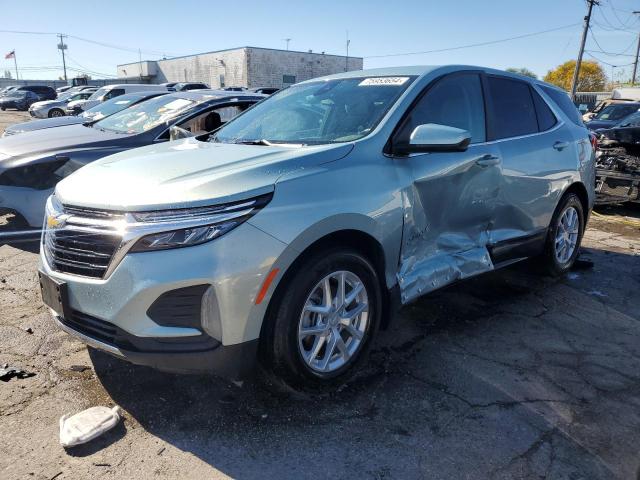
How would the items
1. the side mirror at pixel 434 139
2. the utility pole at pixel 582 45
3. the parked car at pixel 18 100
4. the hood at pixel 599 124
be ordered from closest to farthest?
1. the side mirror at pixel 434 139
2. the hood at pixel 599 124
3. the utility pole at pixel 582 45
4. the parked car at pixel 18 100

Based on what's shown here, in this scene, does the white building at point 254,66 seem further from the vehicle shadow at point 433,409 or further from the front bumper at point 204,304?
the front bumper at point 204,304

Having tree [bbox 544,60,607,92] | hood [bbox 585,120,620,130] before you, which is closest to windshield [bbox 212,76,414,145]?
hood [bbox 585,120,620,130]

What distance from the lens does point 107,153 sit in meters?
5.58

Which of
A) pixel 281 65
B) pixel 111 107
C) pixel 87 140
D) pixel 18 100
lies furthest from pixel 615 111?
pixel 281 65

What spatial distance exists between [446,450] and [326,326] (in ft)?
2.85

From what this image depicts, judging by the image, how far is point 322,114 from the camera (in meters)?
3.60

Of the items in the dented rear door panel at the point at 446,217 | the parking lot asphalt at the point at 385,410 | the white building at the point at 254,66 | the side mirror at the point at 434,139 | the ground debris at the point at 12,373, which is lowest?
the ground debris at the point at 12,373

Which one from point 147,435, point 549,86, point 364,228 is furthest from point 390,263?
point 549,86

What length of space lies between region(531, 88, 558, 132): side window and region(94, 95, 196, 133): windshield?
3927 millimetres

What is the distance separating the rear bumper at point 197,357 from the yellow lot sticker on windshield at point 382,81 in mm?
2077

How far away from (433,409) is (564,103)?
3.62 m

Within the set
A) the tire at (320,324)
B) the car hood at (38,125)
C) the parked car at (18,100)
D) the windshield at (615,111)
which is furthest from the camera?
the parked car at (18,100)

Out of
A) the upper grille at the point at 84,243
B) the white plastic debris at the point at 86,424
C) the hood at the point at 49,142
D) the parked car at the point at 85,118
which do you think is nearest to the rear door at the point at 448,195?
the upper grille at the point at 84,243

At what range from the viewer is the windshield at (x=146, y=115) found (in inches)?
247
